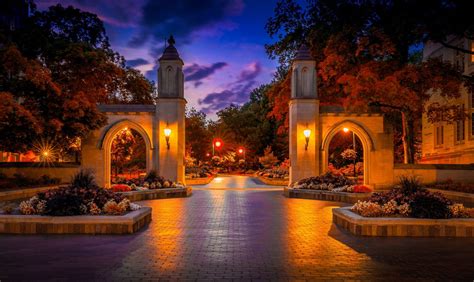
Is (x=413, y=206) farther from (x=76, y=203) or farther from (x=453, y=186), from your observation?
(x=453, y=186)

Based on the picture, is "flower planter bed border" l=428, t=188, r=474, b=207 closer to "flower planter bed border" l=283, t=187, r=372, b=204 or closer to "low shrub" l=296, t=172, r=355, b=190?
"flower planter bed border" l=283, t=187, r=372, b=204

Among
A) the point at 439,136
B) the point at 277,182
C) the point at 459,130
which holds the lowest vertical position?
the point at 277,182

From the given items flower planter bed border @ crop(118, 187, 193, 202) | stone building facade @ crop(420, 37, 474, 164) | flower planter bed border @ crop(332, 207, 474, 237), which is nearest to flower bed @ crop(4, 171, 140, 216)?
flower planter bed border @ crop(332, 207, 474, 237)

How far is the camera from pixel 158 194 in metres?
22.5

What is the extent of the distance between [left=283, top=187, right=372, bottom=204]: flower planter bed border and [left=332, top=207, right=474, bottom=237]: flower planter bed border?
8.58 metres

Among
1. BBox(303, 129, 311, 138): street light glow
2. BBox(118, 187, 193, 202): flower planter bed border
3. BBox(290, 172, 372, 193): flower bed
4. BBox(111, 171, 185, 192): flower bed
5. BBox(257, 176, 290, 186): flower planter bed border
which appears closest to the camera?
BBox(118, 187, 193, 202): flower planter bed border

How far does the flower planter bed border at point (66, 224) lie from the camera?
36.2ft

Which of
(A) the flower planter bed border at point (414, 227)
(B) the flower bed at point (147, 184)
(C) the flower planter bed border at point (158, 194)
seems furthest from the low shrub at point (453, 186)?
(B) the flower bed at point (147, 184)

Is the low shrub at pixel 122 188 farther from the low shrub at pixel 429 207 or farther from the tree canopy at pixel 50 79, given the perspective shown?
the low shrub at pixel 429 207

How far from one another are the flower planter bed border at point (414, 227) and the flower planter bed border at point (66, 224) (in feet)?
17.7

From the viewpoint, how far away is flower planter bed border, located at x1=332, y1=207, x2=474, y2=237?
10.7m

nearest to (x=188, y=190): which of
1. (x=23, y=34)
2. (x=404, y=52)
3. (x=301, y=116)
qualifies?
(x=301, y=116)

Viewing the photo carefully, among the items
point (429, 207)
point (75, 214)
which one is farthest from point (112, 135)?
point (429, 207)

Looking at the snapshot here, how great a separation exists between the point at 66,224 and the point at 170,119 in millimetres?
15916
